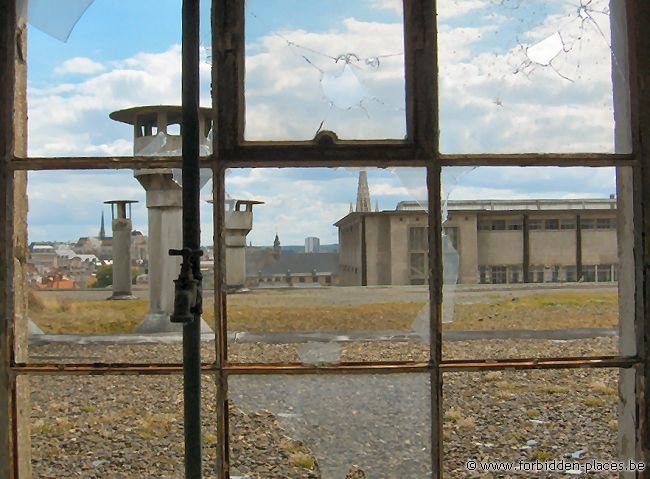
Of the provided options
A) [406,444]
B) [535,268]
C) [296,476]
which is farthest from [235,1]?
[535,268]

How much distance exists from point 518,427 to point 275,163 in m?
2.60

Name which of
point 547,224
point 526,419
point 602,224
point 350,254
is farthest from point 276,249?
point 526,419

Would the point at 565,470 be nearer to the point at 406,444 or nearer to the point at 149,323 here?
the point at 406,444

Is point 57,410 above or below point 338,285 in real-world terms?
below

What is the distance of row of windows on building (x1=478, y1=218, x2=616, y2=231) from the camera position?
7.45 feet

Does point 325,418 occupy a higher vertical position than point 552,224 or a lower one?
lower

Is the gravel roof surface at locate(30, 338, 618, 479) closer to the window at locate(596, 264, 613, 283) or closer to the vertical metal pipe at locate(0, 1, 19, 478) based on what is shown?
the vertical metal pipe at locate(0, 1, 19, 478)

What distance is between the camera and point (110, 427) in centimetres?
294

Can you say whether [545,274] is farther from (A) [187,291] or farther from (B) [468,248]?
(A) [187,291]

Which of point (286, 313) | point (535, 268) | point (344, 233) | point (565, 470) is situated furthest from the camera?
point (286, 313)

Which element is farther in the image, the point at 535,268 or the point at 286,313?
the point at 286,313

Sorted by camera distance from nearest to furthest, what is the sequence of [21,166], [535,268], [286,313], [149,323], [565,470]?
[21,166], [565,470], [149,323], [535,268], [286,313]

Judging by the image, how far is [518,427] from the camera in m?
2.94

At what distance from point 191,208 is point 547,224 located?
2.38 meters
